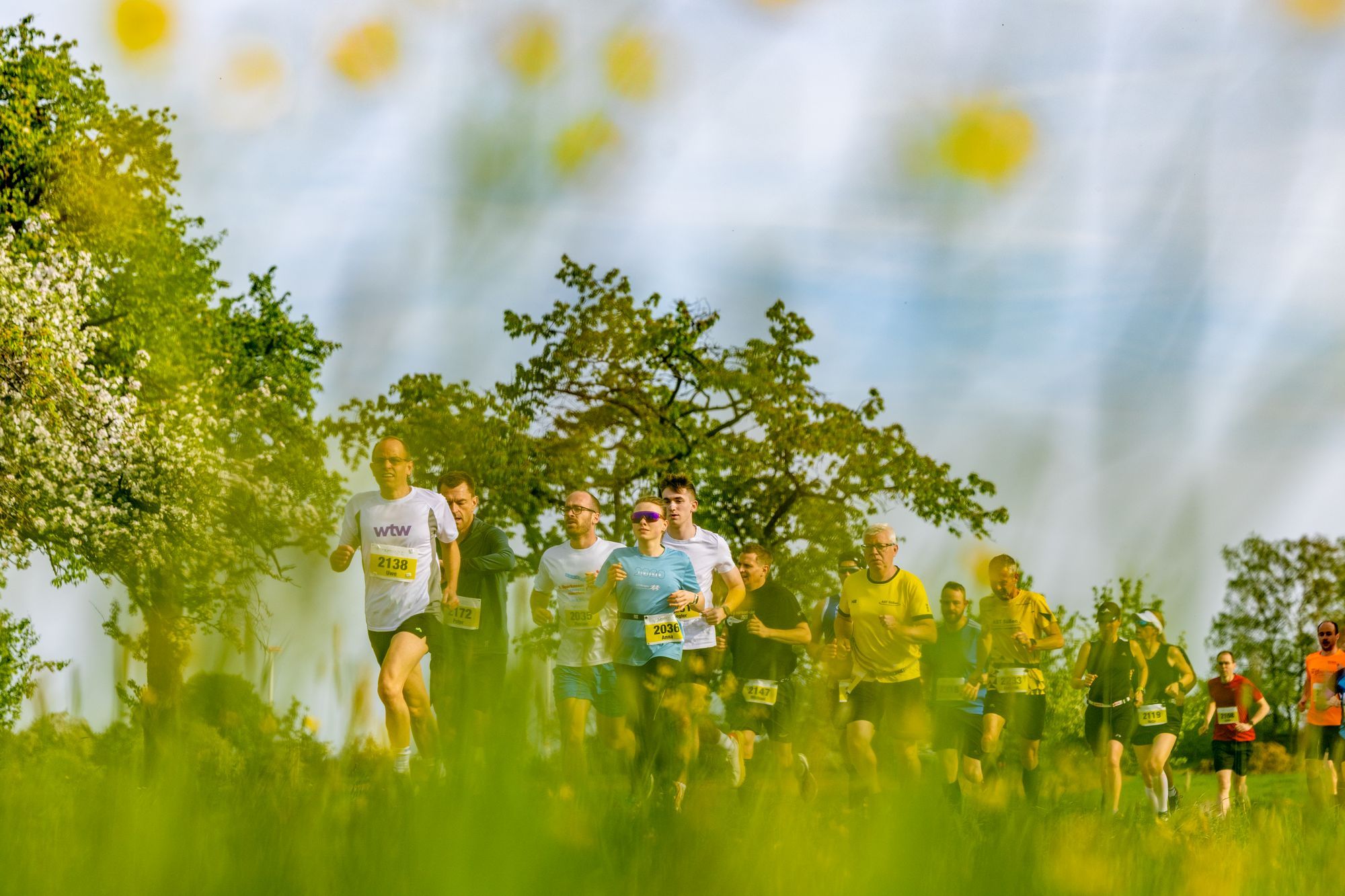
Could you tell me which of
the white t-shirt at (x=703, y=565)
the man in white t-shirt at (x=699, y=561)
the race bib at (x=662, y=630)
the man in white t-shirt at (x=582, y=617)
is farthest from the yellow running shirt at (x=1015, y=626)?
the white t-shirt at (x=703, y=565)

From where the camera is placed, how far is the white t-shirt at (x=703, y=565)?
8930 millimetres

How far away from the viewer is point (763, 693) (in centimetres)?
326

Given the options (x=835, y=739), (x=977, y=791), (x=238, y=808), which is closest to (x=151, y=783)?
(x=238, y=808)

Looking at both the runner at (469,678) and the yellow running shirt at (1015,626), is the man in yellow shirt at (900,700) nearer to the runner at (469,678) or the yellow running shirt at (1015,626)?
the yellow running shirt at (1015,626)

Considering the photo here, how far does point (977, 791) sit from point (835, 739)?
1.21 ft

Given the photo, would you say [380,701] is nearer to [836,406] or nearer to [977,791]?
[977,791]

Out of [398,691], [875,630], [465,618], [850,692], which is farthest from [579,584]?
[465,618]

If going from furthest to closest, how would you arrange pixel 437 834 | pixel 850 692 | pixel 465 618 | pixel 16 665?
pixel 850 692 < pixel 465 618 < pixel 437 834 < pixel 16 665

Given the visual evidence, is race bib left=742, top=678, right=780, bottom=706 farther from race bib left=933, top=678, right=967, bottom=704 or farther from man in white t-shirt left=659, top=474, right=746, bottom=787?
man in white t-shirt left=659, top=474, right=746, bottom=787

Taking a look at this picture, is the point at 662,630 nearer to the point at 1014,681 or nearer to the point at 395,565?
the point at 395,565

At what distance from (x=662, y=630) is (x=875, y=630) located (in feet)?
4.59

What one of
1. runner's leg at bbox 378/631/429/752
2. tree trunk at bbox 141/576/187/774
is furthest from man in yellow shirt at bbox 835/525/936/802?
tree trunk at bbox 141/576/187/774

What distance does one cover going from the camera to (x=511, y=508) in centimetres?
2514

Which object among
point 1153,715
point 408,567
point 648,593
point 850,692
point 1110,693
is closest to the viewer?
point 1110,693
